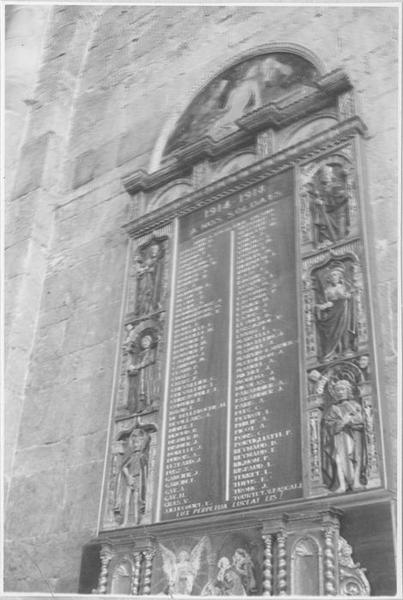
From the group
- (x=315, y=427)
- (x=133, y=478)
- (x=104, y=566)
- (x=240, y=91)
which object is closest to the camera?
(x=315, y=427)

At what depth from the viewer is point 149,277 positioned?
25.6 ft

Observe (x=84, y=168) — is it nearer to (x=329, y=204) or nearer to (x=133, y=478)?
(x=329, y=204)

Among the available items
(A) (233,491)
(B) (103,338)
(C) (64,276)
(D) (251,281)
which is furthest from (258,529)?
(C) (64,276)

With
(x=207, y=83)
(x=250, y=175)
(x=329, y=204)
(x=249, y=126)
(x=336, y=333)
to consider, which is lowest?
(x=336, y=333)

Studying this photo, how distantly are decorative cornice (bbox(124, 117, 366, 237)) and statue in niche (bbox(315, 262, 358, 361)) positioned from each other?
1.29 m

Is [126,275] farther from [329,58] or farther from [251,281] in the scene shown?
[329,58]

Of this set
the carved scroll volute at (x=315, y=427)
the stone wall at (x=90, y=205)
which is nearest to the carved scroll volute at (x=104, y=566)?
the stone wall at (x=90, y=205)

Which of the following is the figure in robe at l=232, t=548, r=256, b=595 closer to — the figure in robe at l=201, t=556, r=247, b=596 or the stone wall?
the figure in robe at l=201, t=556, r=247, b=596

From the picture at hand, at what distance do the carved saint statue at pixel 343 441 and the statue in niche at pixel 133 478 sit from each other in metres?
1.76

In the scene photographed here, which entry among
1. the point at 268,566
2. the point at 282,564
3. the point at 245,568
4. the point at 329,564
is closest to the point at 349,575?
the point at 329,564

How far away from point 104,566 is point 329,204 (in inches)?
143

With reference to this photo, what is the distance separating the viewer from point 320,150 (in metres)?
6.98

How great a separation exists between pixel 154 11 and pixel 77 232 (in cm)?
349

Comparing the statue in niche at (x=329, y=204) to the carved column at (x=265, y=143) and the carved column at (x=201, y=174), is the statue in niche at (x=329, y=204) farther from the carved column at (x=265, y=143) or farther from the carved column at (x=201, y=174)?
the carved column at (x=201, y=174)
